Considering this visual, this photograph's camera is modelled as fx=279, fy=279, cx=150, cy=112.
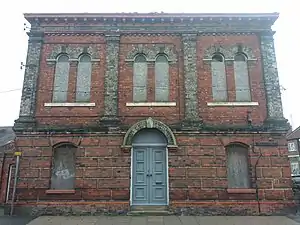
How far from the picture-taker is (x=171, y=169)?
11336mm

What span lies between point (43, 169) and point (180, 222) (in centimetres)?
588

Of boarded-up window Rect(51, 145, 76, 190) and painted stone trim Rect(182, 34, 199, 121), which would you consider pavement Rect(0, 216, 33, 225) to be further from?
painted stone trim Rect(182, 34, 199, 121)

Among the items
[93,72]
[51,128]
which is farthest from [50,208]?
[93,72]

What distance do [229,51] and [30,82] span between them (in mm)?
8995

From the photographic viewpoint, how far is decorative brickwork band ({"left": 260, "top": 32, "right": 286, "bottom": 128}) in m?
11.9

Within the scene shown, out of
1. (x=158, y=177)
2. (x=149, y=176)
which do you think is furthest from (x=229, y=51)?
(x=149, y=176)

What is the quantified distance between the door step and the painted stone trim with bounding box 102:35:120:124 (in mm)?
3801

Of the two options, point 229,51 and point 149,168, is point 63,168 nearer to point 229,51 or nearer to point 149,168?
point 149,168

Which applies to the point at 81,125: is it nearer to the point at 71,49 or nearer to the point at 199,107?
the point at 71,49

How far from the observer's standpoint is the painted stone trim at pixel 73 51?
1262 cm

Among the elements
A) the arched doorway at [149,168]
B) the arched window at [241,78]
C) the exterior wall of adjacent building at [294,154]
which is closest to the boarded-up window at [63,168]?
the arched doorway at [149,168]

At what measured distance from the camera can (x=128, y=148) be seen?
11.5 metres

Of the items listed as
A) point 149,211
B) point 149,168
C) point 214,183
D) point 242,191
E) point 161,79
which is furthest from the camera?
point 161,79

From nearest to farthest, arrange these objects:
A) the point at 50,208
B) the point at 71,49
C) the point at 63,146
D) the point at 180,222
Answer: the point at 180,222
the point at 50,208
the point at 63,146
the point at 71,49
